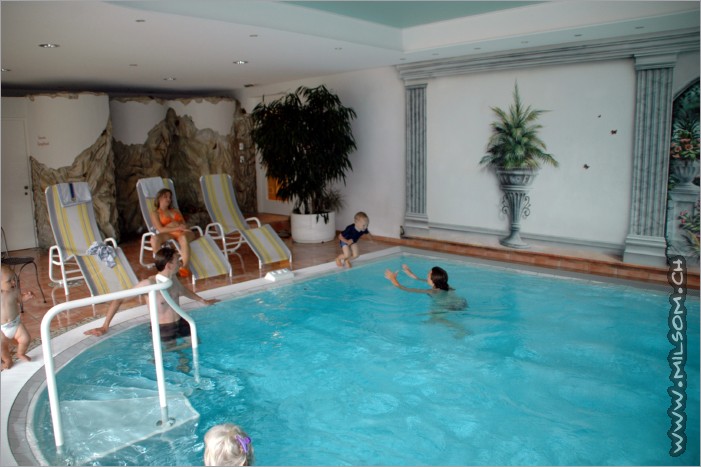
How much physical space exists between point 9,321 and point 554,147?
7.14 metres

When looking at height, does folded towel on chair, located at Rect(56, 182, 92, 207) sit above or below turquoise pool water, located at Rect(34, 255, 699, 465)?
above

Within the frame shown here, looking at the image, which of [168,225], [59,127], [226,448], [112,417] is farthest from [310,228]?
[226,448]

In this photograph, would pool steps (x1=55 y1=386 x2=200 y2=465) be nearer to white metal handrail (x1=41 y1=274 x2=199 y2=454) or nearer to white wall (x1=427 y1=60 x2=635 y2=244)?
white metal handrail (x1=41 y1=274 x2=199 y2=454)

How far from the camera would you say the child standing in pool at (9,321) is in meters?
4.44

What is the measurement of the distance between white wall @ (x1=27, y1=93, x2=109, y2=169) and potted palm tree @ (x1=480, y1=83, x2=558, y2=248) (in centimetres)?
712

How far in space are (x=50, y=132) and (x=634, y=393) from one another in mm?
9769

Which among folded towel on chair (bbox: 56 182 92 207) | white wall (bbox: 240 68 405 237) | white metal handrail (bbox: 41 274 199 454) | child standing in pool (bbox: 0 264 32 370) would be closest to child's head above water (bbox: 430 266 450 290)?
white metal handrail (bbox: 41 274 199 454)

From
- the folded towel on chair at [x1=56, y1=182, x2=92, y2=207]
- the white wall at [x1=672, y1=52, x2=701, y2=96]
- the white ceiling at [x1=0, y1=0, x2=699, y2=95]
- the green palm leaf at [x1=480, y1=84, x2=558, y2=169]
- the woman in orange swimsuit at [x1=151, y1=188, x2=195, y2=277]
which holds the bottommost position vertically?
the woman in orange swimsuit at [x1=151, y1=188, x2=195, y2=277]

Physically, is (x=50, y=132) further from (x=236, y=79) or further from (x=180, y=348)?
(x=180, y=348)

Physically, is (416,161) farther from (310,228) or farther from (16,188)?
(16,188)

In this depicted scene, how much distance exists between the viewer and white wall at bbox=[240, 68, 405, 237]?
33.3 ft

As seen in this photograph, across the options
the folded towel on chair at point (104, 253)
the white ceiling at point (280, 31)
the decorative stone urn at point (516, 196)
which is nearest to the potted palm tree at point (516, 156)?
the decorative stone urn at point (516, 196)

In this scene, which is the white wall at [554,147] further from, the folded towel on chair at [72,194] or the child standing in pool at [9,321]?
the child standing in pool at [9,321]

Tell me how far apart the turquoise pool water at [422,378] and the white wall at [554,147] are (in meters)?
1.65
